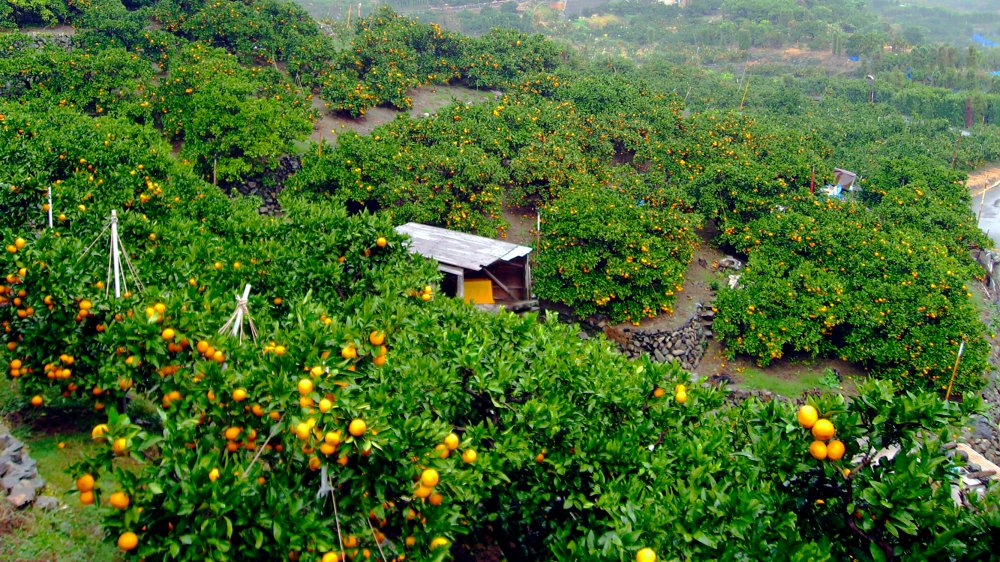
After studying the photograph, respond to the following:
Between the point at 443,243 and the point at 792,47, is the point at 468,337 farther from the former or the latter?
the point at 792,47

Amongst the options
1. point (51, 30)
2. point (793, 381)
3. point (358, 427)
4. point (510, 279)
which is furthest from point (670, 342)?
point (51, 30)

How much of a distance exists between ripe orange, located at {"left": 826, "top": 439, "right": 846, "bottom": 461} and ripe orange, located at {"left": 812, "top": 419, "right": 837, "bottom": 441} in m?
0.05

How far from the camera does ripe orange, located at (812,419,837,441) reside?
4.08 metres

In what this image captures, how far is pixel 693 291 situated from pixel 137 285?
41.9 ft

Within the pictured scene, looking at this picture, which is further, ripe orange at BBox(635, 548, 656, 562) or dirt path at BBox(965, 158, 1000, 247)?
dirt path at BBox(965, 158, 1000, 247)

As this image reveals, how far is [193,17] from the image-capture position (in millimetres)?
21844

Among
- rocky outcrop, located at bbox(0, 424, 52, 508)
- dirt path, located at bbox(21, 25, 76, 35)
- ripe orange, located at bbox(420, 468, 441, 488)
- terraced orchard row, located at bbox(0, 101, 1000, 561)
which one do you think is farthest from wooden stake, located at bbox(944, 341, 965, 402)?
dirt path, located at bbox(21, 25, 76, 35)

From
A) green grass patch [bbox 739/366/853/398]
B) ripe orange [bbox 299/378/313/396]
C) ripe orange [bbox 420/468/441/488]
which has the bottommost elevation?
green grass patch [bbox 739/366/853/398]

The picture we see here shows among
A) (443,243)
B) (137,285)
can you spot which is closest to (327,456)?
(137,285)

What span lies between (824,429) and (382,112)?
67.2 feet

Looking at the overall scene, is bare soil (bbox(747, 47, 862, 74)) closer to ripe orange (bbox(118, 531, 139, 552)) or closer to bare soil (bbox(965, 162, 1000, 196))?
bare soil (bbox(965, 162, 1000, 196))

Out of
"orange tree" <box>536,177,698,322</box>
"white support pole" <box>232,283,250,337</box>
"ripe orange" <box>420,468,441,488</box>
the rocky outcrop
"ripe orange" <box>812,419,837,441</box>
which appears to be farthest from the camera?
"orange tree" <box>536,177,698,322</box>

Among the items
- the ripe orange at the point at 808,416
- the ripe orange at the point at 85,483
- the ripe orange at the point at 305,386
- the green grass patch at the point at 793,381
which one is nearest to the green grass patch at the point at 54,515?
the ripe orange at the point at 85,483

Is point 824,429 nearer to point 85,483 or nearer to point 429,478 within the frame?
point 429,478
